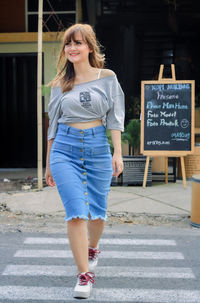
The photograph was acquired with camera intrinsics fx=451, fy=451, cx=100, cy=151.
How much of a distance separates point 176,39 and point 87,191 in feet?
27.8

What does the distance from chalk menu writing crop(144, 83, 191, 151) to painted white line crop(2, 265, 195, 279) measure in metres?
3.79

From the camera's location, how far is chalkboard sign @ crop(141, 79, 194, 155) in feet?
24.3

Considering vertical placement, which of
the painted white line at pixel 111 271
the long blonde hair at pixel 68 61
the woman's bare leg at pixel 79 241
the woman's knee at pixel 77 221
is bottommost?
the painted white line at pixel 111 271

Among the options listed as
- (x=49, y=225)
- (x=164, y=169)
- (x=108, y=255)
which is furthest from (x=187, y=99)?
(x=108, y=255)

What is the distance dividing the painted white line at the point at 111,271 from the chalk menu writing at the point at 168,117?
3.79 metres

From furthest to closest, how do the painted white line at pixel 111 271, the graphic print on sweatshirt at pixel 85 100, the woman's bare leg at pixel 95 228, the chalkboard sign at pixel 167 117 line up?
the chalkboard sign at pixel 167 117 < the painted white line at pixel 111 271 < the woman's bare leg at pixel 95 228 < the graphic print on sweatshirt at pixel 85 100

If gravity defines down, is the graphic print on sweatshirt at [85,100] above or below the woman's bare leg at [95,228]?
above

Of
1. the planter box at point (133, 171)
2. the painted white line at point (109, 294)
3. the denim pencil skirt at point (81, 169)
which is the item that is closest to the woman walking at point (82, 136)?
the denim pencil skirt at point (81, 169)

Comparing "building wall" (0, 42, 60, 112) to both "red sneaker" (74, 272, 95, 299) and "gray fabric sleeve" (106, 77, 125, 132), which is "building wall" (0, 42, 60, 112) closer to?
"gray fabric sleeve" (106, 77, 125, 132)

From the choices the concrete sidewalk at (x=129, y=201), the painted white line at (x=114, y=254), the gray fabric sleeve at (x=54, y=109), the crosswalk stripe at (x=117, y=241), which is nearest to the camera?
the gray fabric sleeve at (x=54, y=109)

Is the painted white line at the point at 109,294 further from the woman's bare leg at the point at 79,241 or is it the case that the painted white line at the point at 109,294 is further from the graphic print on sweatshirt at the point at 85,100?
the graphic print on sweatshirt at the point at 85,100

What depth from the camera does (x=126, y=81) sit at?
10664 mm

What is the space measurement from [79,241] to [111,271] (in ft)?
2.55

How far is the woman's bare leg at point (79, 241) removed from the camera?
10.1 feet
